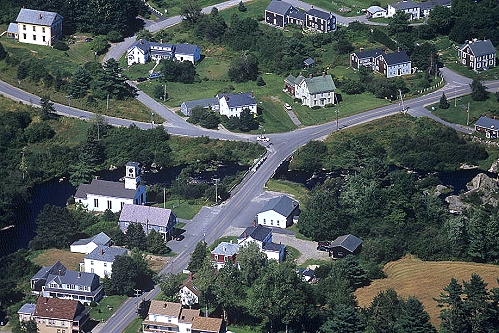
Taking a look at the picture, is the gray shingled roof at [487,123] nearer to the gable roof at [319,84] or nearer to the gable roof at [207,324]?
the gable roof at [319,84]

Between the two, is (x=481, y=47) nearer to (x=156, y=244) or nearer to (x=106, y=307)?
(x=156, y=244)

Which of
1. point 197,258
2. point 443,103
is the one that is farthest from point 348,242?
point 443,103

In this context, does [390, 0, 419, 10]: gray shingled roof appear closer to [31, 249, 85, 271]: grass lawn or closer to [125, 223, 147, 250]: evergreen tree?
[125, 223, 147, 250]: evergreen tree

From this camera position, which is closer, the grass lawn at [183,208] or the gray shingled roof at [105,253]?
the gray shingled roof at [105,253]

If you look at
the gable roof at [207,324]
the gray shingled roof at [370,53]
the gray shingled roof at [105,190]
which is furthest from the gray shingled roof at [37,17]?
the gable roof at [207,324]

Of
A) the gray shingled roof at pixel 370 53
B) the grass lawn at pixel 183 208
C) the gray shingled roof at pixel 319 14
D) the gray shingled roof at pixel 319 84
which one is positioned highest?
the gray shingled roof at pixel 319 14

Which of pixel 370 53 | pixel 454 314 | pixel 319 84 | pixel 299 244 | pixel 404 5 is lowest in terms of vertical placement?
pixel 299 244
